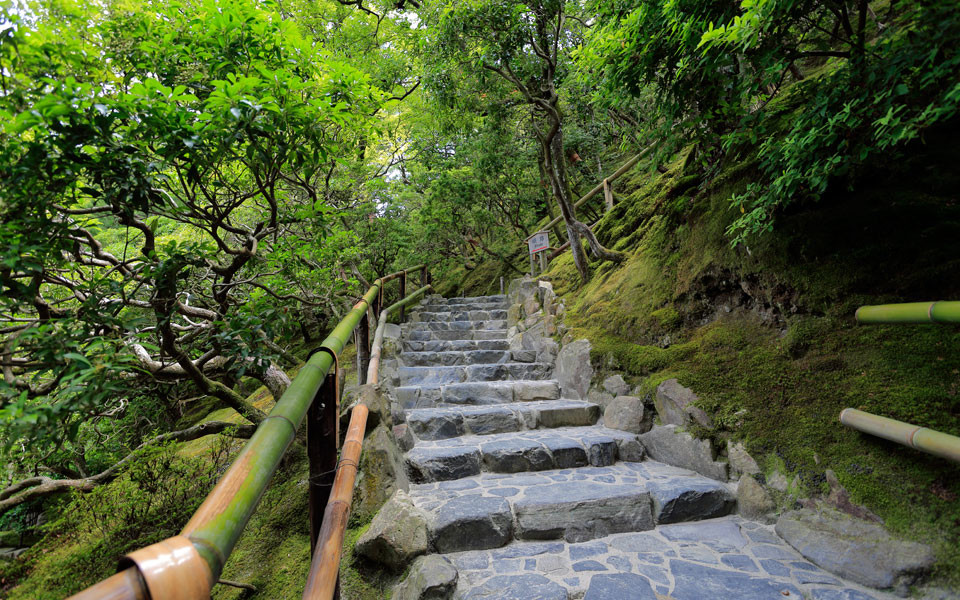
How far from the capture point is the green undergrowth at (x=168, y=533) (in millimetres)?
2518

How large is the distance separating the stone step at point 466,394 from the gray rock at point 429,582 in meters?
2.40

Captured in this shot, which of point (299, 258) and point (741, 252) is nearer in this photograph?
point (741, 252)

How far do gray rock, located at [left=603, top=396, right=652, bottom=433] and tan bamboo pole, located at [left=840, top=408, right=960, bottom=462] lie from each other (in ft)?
4.90

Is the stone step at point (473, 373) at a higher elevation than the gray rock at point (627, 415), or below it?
higher

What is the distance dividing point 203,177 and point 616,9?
3.54 metres

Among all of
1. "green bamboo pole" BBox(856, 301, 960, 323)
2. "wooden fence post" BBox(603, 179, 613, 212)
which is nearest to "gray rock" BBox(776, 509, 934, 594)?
"green bamboo pole" BBox(856, 301, 960, 323)

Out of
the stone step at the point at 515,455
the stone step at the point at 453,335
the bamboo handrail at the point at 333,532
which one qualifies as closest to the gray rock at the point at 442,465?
the stone step at the point at 515,455

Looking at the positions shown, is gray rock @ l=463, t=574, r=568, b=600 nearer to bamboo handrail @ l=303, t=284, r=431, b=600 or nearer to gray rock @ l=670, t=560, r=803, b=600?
gray rock @ l=670, t=560, r=803, b=600

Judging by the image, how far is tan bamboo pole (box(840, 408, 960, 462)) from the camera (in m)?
1.85

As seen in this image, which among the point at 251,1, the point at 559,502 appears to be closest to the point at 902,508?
the point at 559,502

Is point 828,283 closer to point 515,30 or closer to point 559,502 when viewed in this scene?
point 559,502

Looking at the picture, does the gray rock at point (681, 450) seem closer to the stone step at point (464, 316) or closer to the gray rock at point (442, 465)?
the gray rock at point (442, 465)

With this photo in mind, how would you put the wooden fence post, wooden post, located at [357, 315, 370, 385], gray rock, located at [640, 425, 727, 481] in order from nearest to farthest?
1. gray rock, located at [640, 425, 727, 481]
2. wooden post, located at [357, 315, 370, 385]
3. the wooden fence post

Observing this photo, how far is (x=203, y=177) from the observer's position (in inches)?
90.4
